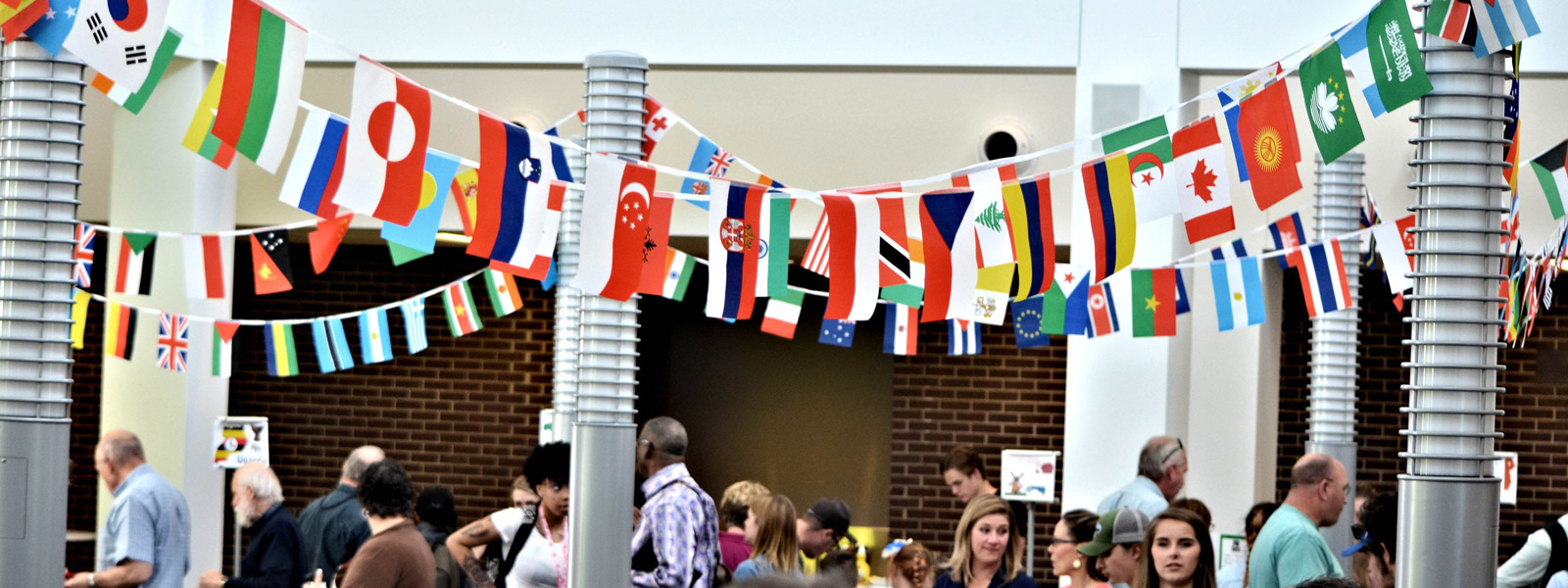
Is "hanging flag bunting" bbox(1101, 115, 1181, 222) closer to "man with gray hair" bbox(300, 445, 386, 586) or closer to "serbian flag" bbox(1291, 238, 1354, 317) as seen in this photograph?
"serbian flag" bbox(1291, 238, 1354, 317)

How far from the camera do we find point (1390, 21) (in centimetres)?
357

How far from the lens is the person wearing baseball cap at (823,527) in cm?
639

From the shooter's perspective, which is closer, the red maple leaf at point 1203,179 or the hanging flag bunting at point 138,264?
the red maple leaf at point 1203,179

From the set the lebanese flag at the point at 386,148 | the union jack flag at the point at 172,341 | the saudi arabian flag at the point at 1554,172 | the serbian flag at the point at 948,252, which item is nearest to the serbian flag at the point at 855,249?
the serbian flag at the point at 948,252

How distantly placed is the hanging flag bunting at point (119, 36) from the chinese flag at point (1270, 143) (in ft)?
8.49

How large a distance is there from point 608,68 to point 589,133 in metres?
0.22

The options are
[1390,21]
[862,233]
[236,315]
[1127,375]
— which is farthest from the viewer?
[236,315]

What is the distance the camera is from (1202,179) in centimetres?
426

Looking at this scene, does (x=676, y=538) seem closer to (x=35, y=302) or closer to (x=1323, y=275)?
(x=35, y=302)

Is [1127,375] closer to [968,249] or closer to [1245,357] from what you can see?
[1245,357]

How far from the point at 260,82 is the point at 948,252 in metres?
1.98

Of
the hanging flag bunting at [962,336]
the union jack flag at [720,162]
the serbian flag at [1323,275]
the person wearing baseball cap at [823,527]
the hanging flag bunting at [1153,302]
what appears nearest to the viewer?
the union jack flag at [720,162]

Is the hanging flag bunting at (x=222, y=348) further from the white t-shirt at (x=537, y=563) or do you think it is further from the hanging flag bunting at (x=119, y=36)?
the hanging flag bunting at (x=119, y=36)

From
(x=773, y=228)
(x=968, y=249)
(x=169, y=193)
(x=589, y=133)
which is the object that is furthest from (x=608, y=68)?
(x=169, y=193)
